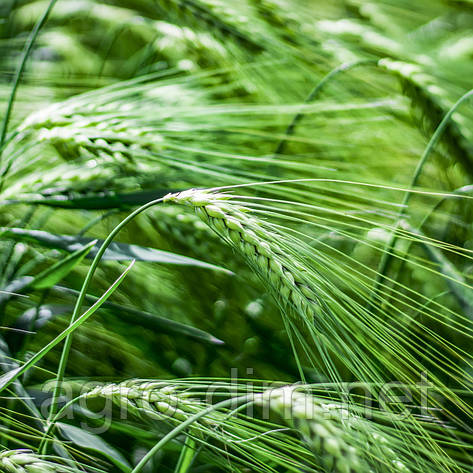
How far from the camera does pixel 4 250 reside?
0.47 m

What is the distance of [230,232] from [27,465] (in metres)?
0.18

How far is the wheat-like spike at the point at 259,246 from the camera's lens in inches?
11.3

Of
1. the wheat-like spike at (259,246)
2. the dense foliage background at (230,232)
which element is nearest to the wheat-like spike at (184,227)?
the dense foliage background at (230,232)

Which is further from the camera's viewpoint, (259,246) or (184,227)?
(184,227)

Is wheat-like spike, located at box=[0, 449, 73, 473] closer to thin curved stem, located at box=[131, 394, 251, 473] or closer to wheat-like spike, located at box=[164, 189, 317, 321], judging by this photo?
thin curved stem, located at box=[131, 394, 251, 473]

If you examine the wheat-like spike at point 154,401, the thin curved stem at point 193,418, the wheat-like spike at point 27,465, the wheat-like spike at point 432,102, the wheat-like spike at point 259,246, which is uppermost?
the wheat-like spike at point 432,102

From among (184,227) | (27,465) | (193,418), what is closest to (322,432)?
(193,418)

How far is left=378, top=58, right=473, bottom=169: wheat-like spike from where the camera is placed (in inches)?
17.1

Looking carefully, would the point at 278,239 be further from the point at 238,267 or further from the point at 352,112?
the point at 352,112

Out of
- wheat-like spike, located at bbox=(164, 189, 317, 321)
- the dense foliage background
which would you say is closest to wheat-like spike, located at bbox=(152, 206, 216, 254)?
the dense foliage background

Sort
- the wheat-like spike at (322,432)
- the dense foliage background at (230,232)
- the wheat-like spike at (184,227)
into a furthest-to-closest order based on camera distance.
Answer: the wheat-like spike at (184,227) < the dense foliage background at (230,232) < the wheat-like spike at (322,432)

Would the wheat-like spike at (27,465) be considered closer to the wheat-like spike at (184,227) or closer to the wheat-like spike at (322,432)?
the wheat-like spike at (322,432)

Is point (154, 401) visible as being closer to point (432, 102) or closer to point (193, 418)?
point (193, 418)

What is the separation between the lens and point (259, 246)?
0.29 meters
